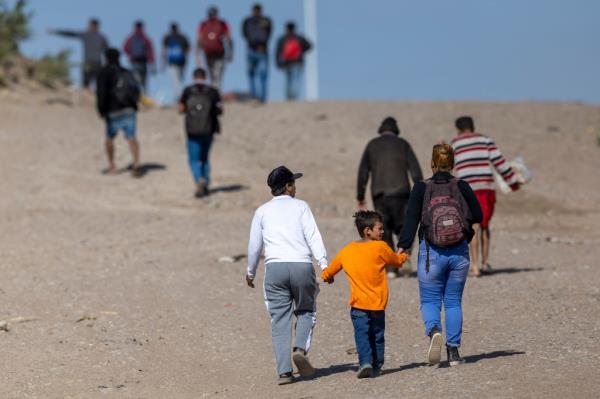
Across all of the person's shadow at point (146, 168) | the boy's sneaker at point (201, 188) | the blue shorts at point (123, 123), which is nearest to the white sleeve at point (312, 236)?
the boy's sneaker at point (201, 188)

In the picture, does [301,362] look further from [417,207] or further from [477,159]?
[477,159]

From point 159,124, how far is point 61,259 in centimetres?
1176

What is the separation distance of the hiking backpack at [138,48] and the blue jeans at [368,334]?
20.8 m

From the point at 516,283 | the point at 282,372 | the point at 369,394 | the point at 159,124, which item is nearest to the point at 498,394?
the point at 369,394

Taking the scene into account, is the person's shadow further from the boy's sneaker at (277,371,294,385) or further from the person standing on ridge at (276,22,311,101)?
the boy's sneaker at (277,371,294,385)

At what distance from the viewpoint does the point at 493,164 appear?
14258 mm

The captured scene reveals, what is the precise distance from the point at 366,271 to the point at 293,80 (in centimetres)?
2208

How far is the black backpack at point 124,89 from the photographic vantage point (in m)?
21.4

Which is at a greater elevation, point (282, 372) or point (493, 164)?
point (493, 164)

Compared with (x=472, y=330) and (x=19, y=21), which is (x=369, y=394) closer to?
(x=472, y=330)

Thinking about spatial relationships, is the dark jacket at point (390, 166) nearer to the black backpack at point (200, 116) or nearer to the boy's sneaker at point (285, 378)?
the boy's sneaker at point (285, 378)

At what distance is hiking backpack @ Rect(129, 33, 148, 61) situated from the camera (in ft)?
95.7

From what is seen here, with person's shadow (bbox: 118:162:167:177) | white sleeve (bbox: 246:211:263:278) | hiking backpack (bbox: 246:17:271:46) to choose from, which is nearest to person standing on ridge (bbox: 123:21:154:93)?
hiking backpack (bbox: 246:17:271:46)

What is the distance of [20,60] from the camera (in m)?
33.2
